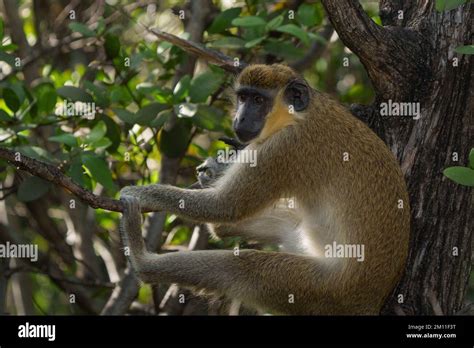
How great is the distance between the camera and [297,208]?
7133 mm

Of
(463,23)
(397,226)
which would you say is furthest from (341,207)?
(463,23)

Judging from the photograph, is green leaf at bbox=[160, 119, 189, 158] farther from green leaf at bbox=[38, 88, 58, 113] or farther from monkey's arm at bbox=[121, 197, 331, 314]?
monkey's arm at bbox=[121, 197, 331, 314]

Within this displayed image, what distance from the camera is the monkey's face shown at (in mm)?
6918

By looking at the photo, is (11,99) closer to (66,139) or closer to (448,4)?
(66,139)

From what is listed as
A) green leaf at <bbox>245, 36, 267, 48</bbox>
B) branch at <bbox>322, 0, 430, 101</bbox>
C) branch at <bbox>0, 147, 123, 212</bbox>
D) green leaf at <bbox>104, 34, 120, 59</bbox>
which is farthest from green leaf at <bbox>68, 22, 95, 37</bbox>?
branch at <bbox>322, 0, 430, 101</bbox>

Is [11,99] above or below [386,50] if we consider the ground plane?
below

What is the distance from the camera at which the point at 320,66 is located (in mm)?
11305

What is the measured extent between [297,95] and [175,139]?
1.48m

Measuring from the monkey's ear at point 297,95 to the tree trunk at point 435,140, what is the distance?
648mm

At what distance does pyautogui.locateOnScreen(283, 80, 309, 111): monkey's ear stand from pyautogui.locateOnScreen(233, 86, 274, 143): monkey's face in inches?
5.9

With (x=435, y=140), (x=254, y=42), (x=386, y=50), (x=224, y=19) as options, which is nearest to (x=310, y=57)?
(x=224, y=19)

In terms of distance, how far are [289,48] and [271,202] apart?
1.99 m

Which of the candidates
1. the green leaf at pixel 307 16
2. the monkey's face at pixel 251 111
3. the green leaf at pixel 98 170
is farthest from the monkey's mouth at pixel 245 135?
the green leaf at pixel 307 16

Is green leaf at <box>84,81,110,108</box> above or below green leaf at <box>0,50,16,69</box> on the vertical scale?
below
